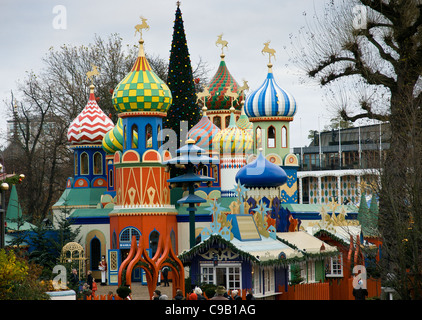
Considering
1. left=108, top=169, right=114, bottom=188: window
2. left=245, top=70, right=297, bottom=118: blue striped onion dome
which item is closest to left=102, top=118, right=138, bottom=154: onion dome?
left=108, top=169, right=114, bottom=188: window

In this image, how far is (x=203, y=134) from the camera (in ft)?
109

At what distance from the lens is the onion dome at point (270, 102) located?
3347 cm

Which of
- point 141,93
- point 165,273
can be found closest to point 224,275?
point 165,273

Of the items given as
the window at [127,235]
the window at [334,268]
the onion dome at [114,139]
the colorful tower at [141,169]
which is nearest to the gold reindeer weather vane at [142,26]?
the colorful tower at [141,169]

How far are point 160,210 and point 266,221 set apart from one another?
24.4 feet

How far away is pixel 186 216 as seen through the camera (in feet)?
100

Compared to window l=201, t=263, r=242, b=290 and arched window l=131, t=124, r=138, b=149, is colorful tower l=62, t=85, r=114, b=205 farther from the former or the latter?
window l=201, t=263, r=242, b=290

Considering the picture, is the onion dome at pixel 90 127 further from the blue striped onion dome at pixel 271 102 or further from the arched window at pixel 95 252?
the blue striped onion dome at pixel 271 102

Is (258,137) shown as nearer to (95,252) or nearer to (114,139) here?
(114,139)

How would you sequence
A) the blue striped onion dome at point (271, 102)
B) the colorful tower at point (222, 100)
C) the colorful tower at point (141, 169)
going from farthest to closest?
the colorful tower at point (222, 100), the blue striped onion dome at point (271, 102), the colorful tower at point (141, 169)

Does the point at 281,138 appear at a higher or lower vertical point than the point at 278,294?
higher

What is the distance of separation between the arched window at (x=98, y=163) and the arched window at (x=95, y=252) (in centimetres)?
399
